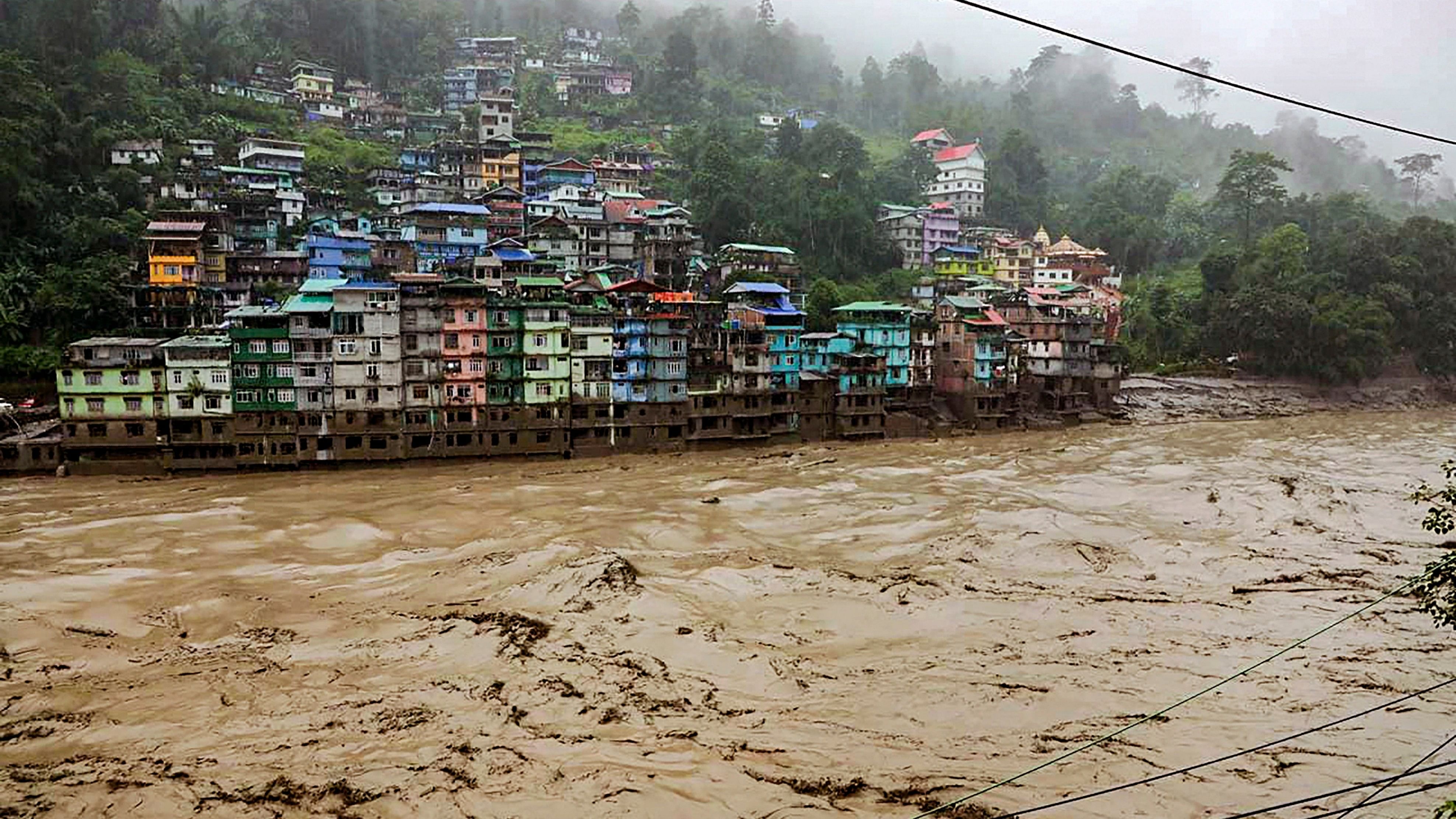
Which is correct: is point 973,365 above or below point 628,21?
below

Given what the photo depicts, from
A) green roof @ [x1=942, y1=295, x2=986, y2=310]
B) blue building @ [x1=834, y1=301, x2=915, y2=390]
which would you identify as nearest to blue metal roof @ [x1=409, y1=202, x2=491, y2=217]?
blue building @ [x1=834, y1=301, x2=915, y2=390]

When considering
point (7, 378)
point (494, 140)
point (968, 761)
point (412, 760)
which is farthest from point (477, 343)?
point (494, 140)

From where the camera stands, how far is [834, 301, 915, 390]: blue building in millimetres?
37844

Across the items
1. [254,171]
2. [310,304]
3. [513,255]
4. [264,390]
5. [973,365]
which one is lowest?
[264,390]

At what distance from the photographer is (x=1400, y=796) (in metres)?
9.26

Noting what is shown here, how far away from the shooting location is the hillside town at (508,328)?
27.8 meters

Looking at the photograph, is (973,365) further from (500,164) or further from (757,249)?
(500,164)

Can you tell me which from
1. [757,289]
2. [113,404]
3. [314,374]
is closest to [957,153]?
[757,289]

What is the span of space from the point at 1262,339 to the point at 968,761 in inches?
1804

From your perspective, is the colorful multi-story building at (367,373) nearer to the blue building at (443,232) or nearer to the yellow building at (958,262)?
the blue building at (443,232)

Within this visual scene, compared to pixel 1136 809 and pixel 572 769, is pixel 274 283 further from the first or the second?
pixel 1136 809

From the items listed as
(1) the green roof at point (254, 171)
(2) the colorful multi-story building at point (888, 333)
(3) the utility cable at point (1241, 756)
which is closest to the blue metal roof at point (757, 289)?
(2) the colorful multi-story building at point (888, 333)

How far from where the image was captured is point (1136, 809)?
29.9 ft

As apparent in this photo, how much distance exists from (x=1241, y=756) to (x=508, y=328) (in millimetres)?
25264
